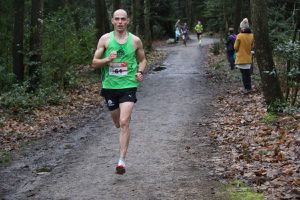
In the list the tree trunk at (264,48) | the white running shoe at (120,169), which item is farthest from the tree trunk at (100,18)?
the white running shoe at (120,169)

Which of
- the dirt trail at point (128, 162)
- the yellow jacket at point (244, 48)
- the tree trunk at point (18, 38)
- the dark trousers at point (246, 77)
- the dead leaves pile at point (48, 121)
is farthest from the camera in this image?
the tree trunk at point (18, 38)

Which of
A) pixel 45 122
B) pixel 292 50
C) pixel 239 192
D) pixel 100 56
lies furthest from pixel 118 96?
pixel 45 122

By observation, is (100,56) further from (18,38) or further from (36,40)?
(18,38)

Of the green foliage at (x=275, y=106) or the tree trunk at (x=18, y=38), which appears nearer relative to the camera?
the green foliage at (x=275, y=106)

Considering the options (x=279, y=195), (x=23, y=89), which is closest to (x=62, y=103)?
(x=23, y=89)

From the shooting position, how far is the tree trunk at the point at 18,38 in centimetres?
1758

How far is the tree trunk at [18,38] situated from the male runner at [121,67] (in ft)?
36.8

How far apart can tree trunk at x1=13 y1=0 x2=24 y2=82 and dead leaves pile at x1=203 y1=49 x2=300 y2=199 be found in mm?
8883

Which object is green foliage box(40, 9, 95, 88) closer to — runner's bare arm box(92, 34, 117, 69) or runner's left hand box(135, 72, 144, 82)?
runner's bare arm box(92, 34, 117, 69)

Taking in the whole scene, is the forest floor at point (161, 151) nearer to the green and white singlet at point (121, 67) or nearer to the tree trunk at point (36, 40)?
the green and white singlet at point (121, 67)

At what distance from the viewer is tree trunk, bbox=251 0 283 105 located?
1006 cm

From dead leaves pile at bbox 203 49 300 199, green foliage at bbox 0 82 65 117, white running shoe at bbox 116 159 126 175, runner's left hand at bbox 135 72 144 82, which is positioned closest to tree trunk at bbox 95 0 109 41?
green foliage at bbox 0 82 65 117

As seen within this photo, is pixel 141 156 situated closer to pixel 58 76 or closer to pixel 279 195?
pixel 279 195

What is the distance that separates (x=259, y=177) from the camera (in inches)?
258
